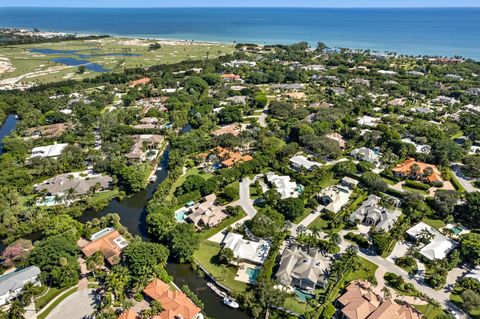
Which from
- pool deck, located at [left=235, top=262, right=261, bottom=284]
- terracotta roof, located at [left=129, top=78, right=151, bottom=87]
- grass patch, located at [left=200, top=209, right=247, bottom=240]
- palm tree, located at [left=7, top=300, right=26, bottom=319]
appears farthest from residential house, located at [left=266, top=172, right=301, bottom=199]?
terracotta roof, located at [left=129, top=78, right=151, bottom=87]

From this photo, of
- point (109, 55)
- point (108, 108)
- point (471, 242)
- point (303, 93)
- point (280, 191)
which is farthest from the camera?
point (109, 55)

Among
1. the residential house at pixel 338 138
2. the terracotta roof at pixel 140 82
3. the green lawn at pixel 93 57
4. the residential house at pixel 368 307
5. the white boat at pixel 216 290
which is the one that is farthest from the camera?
the green lawn at pixel 93 57

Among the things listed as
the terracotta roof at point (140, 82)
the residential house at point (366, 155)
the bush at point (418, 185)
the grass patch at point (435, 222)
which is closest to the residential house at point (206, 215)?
the grass patch at point (435, 222)

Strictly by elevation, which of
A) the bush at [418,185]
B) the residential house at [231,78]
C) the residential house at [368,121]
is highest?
the residential house at [231,78]

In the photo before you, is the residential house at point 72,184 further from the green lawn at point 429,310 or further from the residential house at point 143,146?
the green lawn at point 429,310

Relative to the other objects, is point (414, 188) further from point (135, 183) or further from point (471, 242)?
point (135, 183)

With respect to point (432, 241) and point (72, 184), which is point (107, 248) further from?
point (432, 241)

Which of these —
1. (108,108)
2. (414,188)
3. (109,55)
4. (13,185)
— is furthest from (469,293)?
(109,55)
